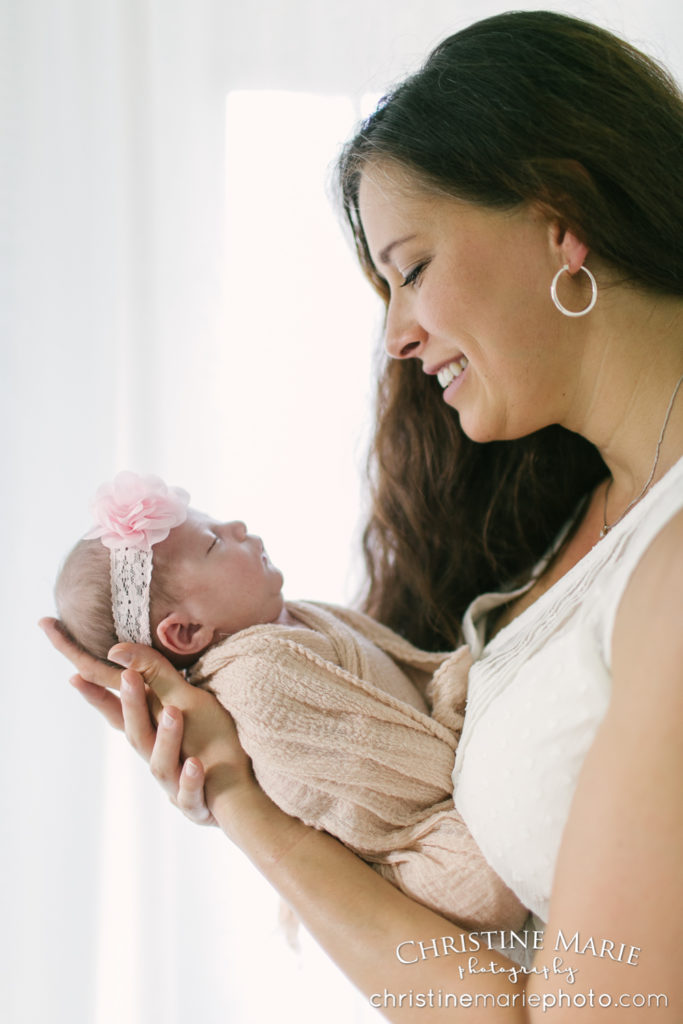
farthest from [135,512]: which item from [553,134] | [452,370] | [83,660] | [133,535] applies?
[553,134]

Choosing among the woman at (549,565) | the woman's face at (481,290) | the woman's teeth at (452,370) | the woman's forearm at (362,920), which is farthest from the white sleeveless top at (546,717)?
the woman's teeth at (452,370)

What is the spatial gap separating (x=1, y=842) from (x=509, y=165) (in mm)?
1944

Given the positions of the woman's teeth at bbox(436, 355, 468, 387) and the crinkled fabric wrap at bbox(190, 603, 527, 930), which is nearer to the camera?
the crinkled fabric wrap at bbox(190, 603, 527, 930)

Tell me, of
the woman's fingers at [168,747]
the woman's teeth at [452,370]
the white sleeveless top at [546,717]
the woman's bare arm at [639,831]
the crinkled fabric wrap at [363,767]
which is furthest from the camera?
the woman's teeth at [452,370]

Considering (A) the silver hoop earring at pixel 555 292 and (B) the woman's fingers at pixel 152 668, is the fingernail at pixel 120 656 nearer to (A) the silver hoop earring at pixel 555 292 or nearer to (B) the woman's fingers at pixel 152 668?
(B) the woman's fingers at pixel 152 668

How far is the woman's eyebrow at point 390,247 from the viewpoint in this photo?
119 centimetres

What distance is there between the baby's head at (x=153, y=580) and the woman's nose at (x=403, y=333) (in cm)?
44

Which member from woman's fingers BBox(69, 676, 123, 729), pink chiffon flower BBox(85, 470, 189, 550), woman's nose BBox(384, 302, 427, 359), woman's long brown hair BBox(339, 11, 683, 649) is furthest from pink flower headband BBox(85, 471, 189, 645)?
woman's long brown hair BBox(339, 11, 683, 649)

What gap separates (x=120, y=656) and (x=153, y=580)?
0.42 feet

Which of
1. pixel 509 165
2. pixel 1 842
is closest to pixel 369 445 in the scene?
pixel 509 165

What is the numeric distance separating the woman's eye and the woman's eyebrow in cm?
4

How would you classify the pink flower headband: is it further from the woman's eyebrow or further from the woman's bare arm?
the woman's bare arm

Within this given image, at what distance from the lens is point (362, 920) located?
3.41 ft

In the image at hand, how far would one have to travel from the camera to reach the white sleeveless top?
2.82ft
